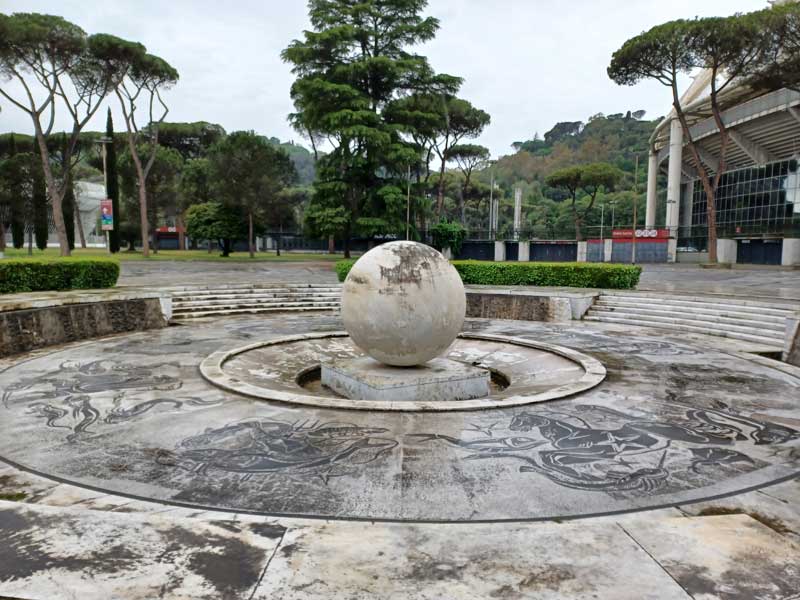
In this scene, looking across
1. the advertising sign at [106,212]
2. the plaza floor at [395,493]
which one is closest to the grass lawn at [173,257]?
the advertising sign at [106,212]

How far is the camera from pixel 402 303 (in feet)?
27.9

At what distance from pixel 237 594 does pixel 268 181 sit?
44119 millimetres

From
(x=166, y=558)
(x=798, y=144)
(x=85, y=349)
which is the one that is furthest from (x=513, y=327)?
(x=798, y=144)

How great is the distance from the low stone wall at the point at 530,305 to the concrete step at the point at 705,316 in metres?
0.54

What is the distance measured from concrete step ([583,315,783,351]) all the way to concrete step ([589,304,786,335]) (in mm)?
275

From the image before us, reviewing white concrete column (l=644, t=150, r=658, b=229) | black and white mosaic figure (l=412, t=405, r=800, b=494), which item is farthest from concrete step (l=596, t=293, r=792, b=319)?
white concrete column (l=644, t=150, r=658, b=229)

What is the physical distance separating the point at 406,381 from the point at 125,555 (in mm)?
5432

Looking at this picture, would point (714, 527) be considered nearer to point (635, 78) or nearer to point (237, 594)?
point (237, 594)

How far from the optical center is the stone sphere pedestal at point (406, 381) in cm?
852

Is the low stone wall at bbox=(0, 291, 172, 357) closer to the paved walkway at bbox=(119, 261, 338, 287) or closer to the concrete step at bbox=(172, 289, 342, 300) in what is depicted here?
the concrete step at bbox=(172, 289, 342, 300)

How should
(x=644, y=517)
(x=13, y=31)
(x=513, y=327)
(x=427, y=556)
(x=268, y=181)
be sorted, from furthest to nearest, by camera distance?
(x=268, y=181)
(x=13, y=31)
(x=513, y=327)
(x=644, y=517)
(x=427, y=556)

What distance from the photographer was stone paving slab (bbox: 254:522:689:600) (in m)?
3.22

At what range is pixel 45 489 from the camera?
506 centimetres

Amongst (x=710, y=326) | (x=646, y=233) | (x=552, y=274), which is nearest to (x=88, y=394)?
(x=710, y=326)
